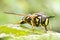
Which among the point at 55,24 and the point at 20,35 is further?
the point at 55,24

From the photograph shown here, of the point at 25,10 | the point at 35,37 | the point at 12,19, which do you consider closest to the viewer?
the point at 35,37

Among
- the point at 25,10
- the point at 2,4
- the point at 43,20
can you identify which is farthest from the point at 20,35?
the point at 2,4

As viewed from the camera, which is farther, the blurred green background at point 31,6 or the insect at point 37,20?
the blurred green background at point 31,6

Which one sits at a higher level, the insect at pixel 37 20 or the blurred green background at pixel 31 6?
the blurred green background at pixel 31 6

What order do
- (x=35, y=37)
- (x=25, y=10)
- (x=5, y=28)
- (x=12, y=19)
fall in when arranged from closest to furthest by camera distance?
(x=35, y=37)
(x=5, y=28)
(x=12, y=19)
(x=25, y=10)

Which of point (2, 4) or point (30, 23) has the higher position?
point (2, 4)

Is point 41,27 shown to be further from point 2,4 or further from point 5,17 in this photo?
point 2,4

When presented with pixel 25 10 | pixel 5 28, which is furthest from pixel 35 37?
pixel 25 10

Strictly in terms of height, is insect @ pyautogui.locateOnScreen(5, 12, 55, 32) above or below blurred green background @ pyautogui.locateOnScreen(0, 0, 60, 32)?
below

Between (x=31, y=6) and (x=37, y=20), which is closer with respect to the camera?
(x=37, y=20)

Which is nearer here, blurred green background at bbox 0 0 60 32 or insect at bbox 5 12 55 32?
insect at bbox 5 12 55 32
